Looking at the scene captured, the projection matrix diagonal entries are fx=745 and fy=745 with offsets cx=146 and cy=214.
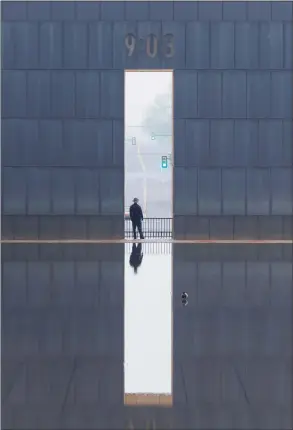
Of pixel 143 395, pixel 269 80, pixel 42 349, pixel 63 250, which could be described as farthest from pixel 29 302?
pixel 269 80

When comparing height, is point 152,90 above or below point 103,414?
above

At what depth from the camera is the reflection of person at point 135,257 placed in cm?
1612

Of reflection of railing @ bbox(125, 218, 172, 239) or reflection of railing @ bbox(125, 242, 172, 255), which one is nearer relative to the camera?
reflection of railing @ bbox(125, 242, 172, 255)

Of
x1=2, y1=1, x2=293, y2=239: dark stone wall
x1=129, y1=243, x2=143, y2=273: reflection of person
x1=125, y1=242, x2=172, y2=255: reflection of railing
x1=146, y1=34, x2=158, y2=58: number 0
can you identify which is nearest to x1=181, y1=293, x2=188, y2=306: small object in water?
x1=129, y1=243, x2=143, y2=273: reflection of person

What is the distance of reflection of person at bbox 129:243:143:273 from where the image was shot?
1612cm

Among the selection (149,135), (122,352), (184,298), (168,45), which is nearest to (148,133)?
(149,135)

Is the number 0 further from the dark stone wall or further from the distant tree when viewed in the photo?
the distant tree

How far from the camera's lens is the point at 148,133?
2422 cm

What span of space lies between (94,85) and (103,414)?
63.1 feet

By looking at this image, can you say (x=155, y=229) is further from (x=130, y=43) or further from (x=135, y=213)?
(x=130, y=43)

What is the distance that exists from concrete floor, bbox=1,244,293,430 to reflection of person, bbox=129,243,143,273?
1.35 m

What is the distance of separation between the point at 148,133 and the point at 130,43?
2910mm

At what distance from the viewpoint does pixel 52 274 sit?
47.4 feet

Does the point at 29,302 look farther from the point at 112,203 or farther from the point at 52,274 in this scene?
the point at 112,203
